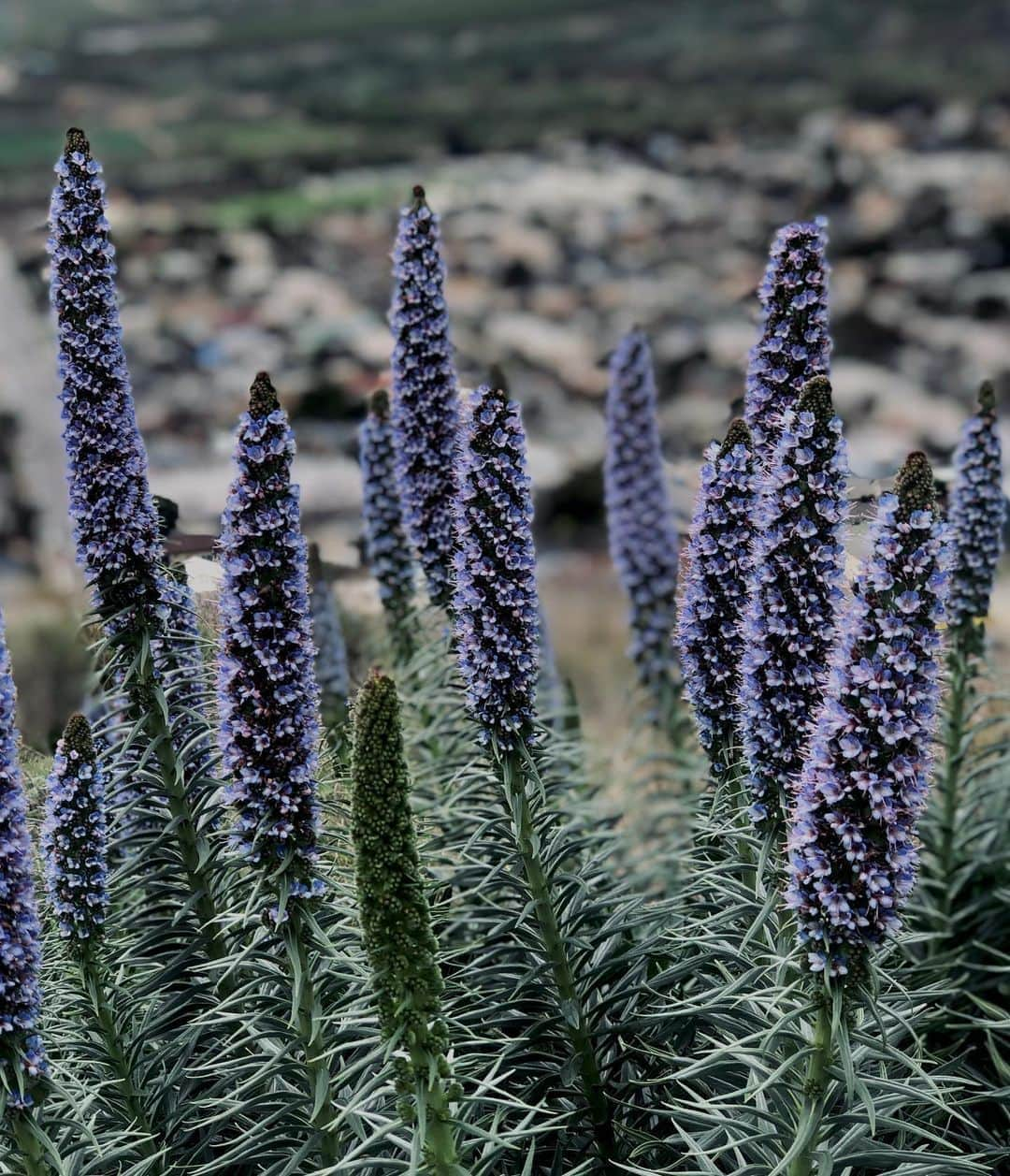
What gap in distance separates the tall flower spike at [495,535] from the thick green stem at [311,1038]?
132cm

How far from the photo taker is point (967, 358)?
36500 millimetres

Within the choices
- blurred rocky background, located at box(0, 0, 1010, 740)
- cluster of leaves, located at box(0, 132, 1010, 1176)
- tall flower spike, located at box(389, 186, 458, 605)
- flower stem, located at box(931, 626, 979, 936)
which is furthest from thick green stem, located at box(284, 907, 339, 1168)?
blurred rocky background, located at box(0, 0, 1010, 740)

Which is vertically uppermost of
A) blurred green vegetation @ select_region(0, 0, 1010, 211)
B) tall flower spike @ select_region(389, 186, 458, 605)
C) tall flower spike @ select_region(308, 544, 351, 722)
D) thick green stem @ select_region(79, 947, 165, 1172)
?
blurred green vegetation @ select_region(0, 0, 1010, 211)

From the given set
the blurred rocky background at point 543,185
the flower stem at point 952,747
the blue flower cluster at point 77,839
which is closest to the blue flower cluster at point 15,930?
the blue flower cluster at point 77,839

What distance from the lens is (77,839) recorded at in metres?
5.56

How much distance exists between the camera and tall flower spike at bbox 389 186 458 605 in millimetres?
7195

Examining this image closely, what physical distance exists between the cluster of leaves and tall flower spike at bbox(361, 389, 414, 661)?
0.93 metres

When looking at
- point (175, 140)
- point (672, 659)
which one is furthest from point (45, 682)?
point (175, 140)

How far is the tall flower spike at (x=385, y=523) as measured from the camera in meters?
8.41

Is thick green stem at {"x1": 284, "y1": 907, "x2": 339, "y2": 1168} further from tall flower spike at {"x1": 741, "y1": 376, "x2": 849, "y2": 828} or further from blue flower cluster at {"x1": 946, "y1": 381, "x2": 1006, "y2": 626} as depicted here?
blue flower cluster at {"x1": 946, "y1": 381, "x2": 1006, "y2": 626}

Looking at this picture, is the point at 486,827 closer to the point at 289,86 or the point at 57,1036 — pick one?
the point at 57,1036

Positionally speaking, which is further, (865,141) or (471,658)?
(865,141)

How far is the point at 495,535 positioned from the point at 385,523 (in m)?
2.90

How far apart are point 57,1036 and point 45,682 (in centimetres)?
692
